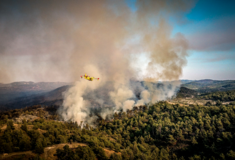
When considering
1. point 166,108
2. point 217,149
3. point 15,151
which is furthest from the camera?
point 166,108

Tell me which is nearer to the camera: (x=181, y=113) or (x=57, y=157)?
(x=57, y=157)

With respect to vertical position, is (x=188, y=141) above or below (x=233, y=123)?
below

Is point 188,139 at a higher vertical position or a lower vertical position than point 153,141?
higher

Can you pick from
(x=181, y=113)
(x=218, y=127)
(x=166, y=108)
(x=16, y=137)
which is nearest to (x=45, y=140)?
(x=16, y=137)

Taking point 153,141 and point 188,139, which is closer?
point 188,139

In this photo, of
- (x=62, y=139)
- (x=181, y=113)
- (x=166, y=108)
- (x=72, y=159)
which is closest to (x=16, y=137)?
(x=62, y=139)

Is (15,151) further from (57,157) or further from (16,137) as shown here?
(57,157)

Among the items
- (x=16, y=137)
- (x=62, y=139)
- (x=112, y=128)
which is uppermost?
(x=16, y=137)

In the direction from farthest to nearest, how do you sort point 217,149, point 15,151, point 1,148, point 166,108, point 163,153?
point 166,108 < point 163,153 < point 217,149 < point 15,151 < point 1,148

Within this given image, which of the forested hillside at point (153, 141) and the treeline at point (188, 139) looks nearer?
the forested hillside at point (153, 141)

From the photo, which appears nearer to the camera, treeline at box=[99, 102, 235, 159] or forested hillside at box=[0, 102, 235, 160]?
forested hillside at box=[0, 102, 235, 160]
